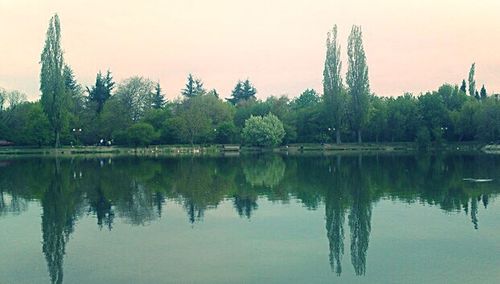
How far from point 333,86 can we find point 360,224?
5819cm

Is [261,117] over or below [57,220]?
over

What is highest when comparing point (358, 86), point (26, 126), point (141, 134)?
point (358, 86)

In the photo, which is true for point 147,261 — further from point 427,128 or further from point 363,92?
point 427,128

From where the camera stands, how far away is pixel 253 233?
51.2ft

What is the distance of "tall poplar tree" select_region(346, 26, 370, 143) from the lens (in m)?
72.4

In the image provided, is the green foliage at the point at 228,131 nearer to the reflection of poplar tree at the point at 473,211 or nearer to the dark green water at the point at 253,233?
the dark green water at the point at 253,233

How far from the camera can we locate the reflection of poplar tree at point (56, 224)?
1237 cm

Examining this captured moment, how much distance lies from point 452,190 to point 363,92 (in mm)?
48766

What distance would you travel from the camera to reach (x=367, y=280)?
35.1 ft

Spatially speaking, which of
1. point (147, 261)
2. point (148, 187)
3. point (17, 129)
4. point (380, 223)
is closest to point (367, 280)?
point (147, 261)

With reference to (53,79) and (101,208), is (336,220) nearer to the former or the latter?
(101,208)

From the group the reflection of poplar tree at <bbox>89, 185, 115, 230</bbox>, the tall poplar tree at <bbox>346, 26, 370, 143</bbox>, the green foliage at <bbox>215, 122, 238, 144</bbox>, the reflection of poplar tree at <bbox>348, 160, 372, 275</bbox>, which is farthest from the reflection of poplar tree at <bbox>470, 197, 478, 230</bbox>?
the green foliage at <bbox>215, 122, 238, 144</bbox>

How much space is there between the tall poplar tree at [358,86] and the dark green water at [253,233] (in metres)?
44.6

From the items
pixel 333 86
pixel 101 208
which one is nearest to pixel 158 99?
pixel 333 86
